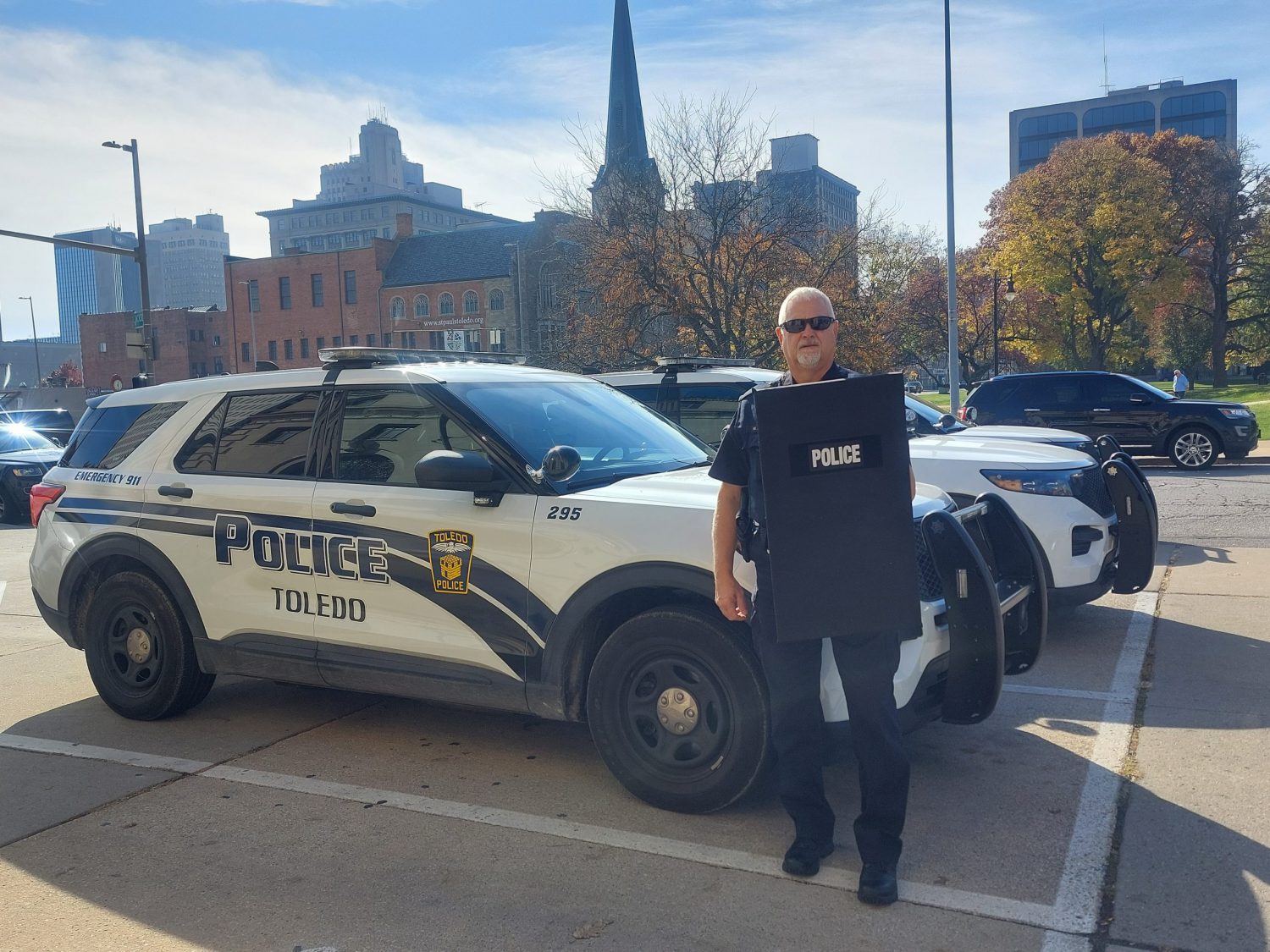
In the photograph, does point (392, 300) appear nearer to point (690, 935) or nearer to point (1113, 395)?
point (1113, 395)

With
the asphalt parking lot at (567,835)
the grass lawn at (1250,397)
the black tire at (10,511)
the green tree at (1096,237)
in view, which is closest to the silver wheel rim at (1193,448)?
the grass lawn at (1250,397)

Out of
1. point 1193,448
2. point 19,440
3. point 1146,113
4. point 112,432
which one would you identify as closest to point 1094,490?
point 112,432

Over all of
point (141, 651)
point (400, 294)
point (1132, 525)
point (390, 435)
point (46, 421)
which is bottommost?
point (141, 651)

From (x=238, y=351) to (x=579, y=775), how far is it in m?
86.3

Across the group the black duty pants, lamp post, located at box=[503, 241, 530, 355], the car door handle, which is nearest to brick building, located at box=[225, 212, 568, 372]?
lamp post, located at box=[503, 241, 530, 355]

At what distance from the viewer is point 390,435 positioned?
5.01m

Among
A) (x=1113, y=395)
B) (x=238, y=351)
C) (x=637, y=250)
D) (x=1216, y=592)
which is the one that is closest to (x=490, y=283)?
(x=238, y=351)

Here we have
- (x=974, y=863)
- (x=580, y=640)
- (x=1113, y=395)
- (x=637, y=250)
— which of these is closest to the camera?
(x=974, y=863)

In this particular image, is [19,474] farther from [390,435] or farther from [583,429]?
[583,429]

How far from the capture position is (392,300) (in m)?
78.7

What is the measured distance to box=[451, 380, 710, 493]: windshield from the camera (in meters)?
4.76

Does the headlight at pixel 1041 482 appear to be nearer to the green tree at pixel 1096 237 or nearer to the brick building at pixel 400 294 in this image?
the green tree at pixel 1096 237

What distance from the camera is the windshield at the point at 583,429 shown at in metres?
4.76

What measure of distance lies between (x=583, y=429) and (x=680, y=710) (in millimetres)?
1538
